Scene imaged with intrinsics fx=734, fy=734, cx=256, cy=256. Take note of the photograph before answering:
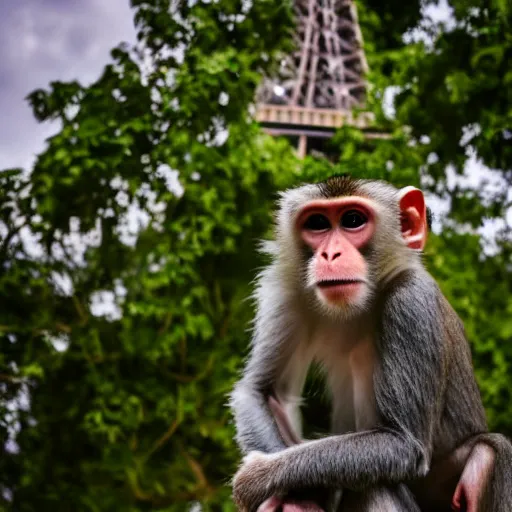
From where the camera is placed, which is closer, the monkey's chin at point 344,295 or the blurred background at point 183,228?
the monkey's chin at point 344,295

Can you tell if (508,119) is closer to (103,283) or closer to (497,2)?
(497,2)

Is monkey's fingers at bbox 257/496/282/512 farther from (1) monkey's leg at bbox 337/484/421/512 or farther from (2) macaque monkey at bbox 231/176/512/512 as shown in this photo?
(1) monkey's leg at bbox 337/484/421/512

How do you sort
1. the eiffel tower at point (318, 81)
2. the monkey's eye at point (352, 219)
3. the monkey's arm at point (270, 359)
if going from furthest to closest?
1. the eiffel tower at point (318, 81)
2. the monkey's arm at point (270, 359)
3. the monkey's eye at point (352, 219)

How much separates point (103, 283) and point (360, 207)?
3.18 meters

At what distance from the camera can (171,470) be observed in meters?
6.23

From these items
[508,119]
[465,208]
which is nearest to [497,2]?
[508,119]

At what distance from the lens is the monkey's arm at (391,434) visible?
8.30ft

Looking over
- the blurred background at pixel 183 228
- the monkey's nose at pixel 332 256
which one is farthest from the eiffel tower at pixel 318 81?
the monkey's nose at pixel 332 256

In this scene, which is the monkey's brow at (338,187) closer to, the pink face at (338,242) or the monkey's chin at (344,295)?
the pink face at (338,242)

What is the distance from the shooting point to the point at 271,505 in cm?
254

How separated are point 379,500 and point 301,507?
0.27 meters

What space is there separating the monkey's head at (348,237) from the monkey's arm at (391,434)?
0.47ft

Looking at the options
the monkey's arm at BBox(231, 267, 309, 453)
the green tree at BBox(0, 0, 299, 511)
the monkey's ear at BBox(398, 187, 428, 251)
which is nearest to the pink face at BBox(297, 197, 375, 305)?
the monkey's ear at BBox(398, 187, 428, 251)

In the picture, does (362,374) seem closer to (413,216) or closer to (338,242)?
(338,242)
